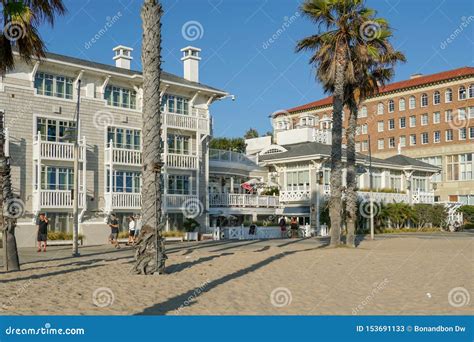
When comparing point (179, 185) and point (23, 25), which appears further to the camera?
point (179, 185)

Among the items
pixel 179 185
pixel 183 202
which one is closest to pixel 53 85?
pixel 179 185

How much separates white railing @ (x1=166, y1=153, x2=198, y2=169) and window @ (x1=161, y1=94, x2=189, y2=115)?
3088mm

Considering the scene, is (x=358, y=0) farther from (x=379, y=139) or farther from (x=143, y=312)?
(x=379, y=139)

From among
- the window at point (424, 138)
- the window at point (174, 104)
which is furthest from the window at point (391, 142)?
the window at point (174, 104)

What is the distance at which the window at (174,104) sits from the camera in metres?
40.0

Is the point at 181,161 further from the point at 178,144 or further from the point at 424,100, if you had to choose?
the point at 424,100

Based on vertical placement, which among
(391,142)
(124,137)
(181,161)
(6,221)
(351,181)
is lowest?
(6,221)

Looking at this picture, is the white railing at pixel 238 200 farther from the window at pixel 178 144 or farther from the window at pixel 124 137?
the window at pixel 124 137

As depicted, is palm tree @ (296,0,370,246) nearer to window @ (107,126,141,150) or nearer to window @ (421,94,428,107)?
window @ (107,126,141,150)

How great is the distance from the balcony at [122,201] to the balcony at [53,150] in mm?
2964

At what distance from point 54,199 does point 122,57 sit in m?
12.8

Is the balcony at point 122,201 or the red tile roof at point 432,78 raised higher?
the red tile roof at point 432,78

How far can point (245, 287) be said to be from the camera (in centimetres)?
1371

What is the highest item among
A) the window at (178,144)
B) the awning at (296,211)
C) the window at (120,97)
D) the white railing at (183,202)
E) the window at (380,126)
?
the window at (380,126)
